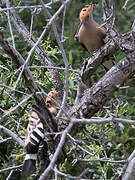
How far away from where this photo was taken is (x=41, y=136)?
314cm

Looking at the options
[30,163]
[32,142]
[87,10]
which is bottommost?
[30,163]

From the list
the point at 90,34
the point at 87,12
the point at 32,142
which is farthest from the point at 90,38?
the point at 32,142

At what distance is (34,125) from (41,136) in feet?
0.45

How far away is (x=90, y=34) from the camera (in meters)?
4.61

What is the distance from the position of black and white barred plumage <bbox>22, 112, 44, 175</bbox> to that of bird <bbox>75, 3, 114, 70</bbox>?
143 cm

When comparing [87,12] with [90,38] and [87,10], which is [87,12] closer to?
[87,10]

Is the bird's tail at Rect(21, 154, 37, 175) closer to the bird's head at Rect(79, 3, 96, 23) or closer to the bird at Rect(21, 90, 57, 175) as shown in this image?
the bird at Rect(21, 90, 57, 175)

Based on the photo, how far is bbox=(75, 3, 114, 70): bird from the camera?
4.52 m

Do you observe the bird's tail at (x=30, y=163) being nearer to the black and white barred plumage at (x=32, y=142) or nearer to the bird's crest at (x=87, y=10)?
the black and white barred plumage at (x=32, y=142)

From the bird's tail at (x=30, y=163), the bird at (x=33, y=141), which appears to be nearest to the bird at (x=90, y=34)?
the bird at (x=33, y=141)

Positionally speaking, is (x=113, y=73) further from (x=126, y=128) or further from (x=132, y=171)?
(x=126, y=128)

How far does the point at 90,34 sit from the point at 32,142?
1746 mm

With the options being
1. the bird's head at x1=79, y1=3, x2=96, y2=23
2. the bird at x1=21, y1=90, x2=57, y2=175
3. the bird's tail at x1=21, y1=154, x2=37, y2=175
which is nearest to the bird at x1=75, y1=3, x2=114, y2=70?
the bird's head at x1=79, y1=3, x2=96, y2=23

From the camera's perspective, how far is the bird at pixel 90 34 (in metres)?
4.52
